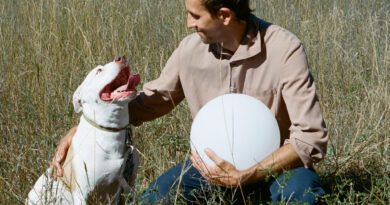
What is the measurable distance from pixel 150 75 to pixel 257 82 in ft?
5.40

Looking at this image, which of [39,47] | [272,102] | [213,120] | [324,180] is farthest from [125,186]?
[39,47]

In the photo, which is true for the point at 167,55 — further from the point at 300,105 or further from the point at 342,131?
the point at 300,105

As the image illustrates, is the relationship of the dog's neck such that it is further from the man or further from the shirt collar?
the shirt collar

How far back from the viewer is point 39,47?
4789 millimetres

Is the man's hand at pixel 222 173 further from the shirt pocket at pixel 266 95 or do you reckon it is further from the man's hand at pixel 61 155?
the man's hand at pixel 61 155

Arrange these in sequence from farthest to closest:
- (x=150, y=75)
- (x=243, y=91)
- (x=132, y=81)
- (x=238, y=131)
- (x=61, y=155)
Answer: (x=150, y=75), (x=243, y=91), (x=61, y=155), (x=132, y=81), (x=238, y=131)

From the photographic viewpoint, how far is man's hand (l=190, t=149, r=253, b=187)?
9.90 feet

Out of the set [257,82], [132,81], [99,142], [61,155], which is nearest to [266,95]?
[257,82]

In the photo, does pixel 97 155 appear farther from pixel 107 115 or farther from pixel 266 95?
pixel 266 95

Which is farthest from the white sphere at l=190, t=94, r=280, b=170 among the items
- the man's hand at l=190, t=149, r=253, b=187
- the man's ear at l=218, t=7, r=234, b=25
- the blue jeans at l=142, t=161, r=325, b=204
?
the man's ear at l=218, t=7, r=234, b=25

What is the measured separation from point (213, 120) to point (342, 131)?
1429 mm

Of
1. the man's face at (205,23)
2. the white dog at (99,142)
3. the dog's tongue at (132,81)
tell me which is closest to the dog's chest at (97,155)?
the white dog at (99,142)

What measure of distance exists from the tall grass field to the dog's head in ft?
1.20

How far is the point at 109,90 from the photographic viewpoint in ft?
10.3
